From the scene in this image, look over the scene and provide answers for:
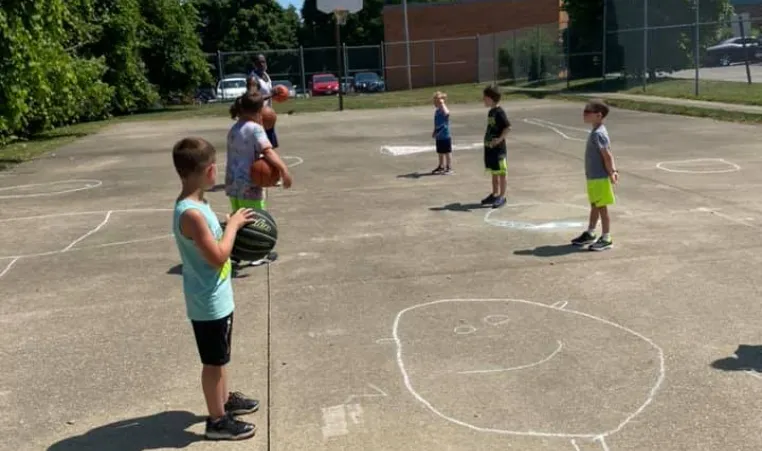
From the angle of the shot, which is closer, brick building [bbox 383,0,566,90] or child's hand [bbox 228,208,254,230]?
child's hand [bbox 228,208,254,230]

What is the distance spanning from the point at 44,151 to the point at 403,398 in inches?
628

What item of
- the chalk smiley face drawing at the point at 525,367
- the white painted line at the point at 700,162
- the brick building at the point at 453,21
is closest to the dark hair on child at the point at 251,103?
the chalk smiley face drawing at the point at 525,367

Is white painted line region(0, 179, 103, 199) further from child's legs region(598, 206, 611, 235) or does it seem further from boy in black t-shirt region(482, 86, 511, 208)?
A: child's legs region(598, 206, 611, 235)

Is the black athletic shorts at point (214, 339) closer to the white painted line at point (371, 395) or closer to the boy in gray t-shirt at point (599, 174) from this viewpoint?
the white painted line at point (371, 395)

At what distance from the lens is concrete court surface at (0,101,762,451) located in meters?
3.93

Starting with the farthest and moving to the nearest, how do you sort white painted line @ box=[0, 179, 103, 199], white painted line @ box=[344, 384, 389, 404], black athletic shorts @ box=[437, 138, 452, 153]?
1. black athletic shorts @ box=[437, 138, 452, 153]
2. white painted line @ box=[0, 179, 103, 199]
3. white painted line @ box=[344, 384, 389, 404]

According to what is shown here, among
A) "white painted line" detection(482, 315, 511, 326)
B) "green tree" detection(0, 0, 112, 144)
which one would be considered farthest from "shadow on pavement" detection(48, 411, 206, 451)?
"green tree" detection(0, 0, 112, 144)

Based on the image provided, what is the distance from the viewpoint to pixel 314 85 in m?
43.4

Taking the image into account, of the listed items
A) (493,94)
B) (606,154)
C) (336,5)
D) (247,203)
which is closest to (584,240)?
(606,154)

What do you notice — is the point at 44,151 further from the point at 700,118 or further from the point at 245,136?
the point at 700,118

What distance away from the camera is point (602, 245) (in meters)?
7.09

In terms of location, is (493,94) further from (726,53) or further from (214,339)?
(726,53)

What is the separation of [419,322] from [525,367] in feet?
3.35

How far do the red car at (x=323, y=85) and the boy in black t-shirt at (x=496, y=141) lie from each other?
113 ft
